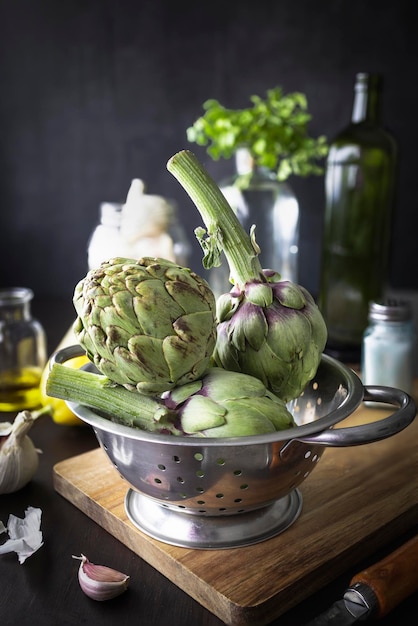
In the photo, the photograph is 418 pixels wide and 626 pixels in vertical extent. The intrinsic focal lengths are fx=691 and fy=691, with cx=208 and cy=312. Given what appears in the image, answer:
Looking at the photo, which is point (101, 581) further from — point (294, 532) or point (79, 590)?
point (294, 532)

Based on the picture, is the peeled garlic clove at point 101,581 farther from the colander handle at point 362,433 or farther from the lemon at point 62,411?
the lemon at point 62,411

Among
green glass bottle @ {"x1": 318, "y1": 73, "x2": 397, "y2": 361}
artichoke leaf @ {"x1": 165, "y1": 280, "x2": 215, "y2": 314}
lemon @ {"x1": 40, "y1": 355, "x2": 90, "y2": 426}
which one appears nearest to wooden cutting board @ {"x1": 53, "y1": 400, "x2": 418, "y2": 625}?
lemon @ {"x1": 40, "y1": 355, "x2": 90, "y2": 426}

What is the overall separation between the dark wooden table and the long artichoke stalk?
0.20 meters

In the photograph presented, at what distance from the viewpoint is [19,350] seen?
112cm

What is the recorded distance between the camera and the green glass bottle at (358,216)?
1.26 m

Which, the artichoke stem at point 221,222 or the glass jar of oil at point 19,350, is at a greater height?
the artichoke stem at point 221,222

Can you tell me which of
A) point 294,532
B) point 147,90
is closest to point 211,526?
point 294,532

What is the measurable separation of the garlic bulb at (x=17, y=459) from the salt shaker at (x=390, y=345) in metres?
0.52

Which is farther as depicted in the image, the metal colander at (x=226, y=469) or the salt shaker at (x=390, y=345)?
the salt shaker at (x=390, y=345)

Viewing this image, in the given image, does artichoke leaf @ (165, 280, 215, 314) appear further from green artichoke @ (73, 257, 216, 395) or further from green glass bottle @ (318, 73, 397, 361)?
green glass bottle @ (318, 73, 397, 361)

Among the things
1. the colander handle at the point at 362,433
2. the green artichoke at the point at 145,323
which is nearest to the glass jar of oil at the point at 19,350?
the green artichoke at the point at 145,323

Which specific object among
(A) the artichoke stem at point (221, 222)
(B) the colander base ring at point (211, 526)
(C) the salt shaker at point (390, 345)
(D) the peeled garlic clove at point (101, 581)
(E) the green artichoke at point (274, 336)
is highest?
(A) the artichoke stem at point (221, 222)

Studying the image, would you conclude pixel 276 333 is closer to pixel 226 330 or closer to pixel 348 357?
pixel 226 330

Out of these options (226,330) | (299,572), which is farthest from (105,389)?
(299,572)
